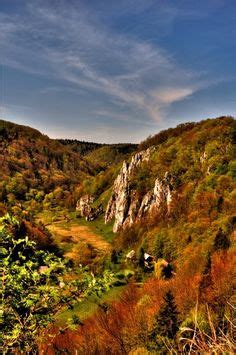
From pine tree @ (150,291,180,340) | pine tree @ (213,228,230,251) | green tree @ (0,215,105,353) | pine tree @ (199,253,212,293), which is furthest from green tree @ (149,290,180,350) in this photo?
pine tree @ (213,228,230,251)

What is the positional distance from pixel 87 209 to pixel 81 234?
26164mm

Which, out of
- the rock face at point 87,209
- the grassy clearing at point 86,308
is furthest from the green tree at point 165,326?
the rock face at point 87,209

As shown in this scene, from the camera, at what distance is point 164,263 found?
5309cm

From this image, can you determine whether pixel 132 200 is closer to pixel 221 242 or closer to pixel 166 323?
pixel 221 242

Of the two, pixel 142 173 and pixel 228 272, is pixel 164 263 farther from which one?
pixel 142 173

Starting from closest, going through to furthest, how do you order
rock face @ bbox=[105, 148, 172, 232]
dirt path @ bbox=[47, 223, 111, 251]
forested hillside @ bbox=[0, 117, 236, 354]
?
1. forested hillside @ bbox=[0, 117, 236, 354]
2. rock face @ bbox=[105, 148, 172, 232]
3. dirt path @ bbox=[47, 223, 111, 251]

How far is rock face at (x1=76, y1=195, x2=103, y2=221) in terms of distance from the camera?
113875mm

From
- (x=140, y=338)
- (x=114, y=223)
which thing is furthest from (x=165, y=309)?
(x=114, y=223)

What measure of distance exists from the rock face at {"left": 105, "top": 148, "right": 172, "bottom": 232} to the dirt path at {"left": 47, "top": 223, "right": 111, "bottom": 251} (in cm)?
692

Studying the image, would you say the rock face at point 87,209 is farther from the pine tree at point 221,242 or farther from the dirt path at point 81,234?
the pine tree at point 221,242

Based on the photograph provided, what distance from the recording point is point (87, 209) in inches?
4811

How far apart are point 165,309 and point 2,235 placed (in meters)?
19.1

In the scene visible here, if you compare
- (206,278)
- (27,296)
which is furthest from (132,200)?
(27,296)

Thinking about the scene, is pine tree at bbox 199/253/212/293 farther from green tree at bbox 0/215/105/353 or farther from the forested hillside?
green tree at bbox 0/215/105/353
